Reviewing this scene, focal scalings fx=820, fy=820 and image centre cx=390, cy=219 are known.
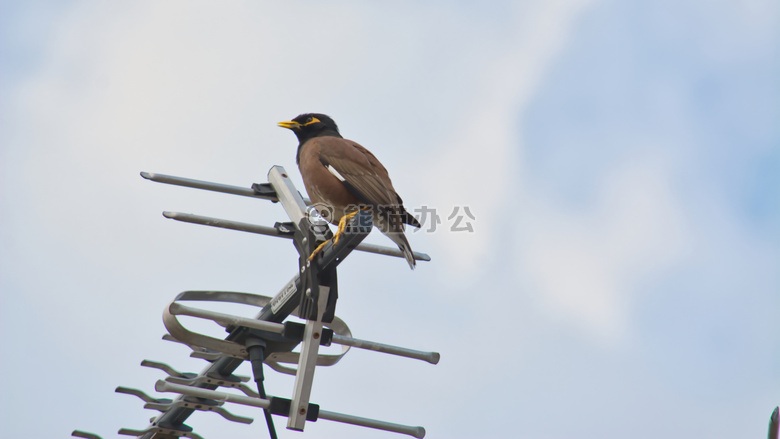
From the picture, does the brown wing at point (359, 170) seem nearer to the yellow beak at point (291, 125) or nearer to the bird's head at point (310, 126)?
the bird's head at point (310, 126)

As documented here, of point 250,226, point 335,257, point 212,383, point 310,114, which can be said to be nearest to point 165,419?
point 212,383

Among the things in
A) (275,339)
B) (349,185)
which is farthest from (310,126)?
(275,339)

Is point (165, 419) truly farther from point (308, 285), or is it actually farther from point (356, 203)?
point (356, 203)

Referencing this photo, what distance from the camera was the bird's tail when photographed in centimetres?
515

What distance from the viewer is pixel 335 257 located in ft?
13.1

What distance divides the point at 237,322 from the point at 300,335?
1.09ft

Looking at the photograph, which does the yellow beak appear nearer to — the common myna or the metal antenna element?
the common myna

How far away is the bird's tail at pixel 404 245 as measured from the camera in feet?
16.9

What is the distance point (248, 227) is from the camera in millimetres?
4848

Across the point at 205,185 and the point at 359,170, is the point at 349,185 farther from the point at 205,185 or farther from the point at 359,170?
the point at 205,185

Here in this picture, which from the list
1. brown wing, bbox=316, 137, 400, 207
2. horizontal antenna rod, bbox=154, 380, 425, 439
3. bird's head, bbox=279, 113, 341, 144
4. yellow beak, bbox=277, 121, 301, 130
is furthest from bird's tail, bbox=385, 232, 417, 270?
yellow beak, bbox=277, 121, 301, 130

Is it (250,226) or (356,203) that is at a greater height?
(356,203)

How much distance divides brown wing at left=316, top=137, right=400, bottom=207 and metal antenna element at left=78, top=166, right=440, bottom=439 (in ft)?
2.36

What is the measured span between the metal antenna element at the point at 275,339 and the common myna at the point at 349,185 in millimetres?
706
